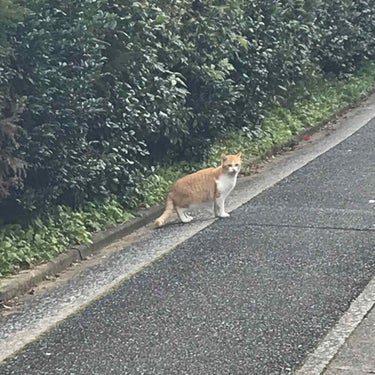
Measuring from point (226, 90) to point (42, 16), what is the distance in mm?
3646

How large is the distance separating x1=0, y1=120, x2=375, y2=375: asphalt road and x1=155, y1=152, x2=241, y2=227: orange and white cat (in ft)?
0.67

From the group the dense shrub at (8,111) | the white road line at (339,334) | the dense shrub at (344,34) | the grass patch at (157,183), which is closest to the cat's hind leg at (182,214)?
the grass patch at (157,183)

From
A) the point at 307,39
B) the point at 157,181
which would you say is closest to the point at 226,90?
the point at 157,181

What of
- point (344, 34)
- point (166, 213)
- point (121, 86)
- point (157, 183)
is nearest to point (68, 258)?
point (166, 213)

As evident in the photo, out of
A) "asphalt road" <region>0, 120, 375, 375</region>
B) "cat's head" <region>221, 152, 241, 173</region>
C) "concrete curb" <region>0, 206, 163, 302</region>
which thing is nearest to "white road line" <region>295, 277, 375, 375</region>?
"asphalt road" <region>0, 120, 375, 375</region>

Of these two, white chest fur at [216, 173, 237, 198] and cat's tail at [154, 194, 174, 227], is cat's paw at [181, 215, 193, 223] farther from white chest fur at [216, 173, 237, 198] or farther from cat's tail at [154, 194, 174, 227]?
white chest fur at [216, 173, 237, 198]

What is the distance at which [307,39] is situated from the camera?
45.2 feet

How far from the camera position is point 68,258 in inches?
294

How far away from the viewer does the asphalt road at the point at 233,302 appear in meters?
5.27

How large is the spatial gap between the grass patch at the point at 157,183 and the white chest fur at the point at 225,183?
0.78 metres

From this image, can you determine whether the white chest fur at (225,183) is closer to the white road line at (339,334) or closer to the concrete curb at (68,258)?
the concrete curb at (68,258)

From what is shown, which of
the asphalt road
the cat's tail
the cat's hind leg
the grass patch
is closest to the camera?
the asphalt road

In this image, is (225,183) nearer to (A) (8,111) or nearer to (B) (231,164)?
(B) (231,164)

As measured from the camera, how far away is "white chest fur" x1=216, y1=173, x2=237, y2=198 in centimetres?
871
